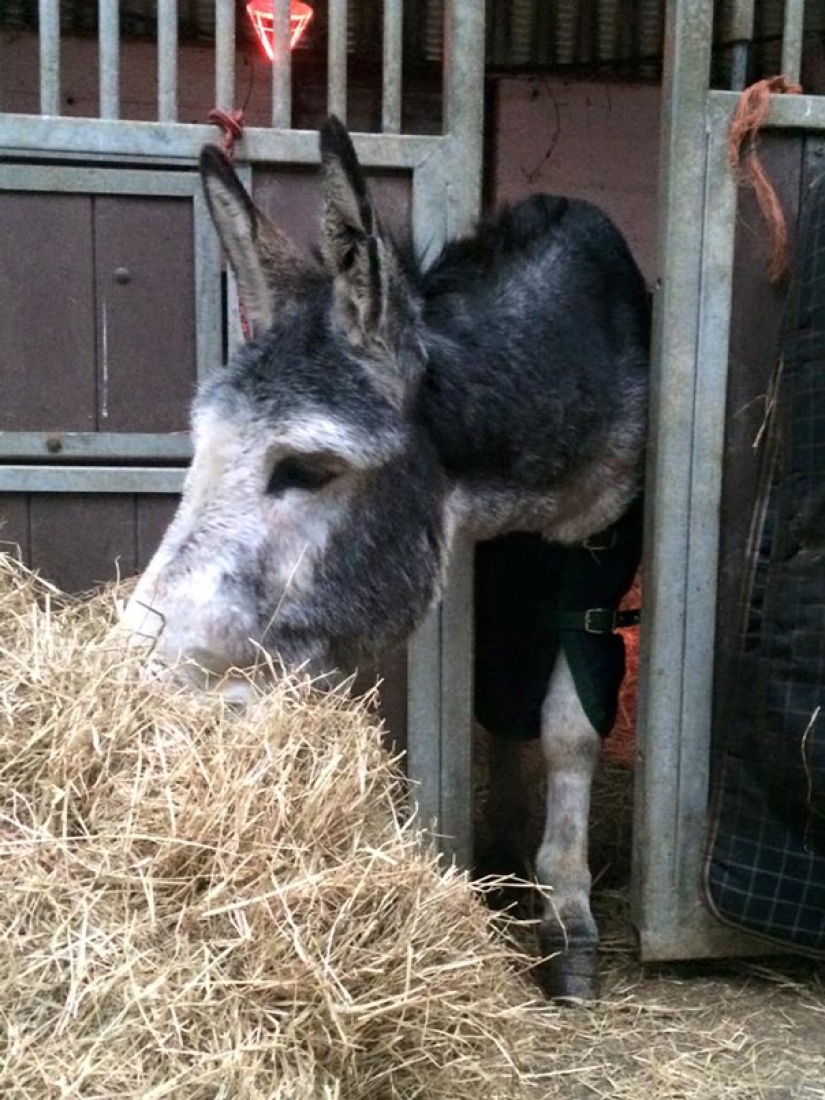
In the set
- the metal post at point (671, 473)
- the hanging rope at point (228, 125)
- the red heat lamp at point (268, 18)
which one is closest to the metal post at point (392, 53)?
the hanging rope at point (228, 125)

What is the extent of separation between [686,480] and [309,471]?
957mm

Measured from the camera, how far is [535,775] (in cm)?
403

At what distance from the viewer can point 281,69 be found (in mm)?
2768

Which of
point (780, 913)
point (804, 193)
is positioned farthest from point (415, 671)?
point (804, 193)

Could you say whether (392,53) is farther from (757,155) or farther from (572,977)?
(572,977)

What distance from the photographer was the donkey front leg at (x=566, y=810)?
2711 mm

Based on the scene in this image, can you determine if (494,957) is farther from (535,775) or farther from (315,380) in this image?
(535,775)

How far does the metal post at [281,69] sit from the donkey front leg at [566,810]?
4.89 feet

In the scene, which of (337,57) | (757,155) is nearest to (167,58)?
(337,57)

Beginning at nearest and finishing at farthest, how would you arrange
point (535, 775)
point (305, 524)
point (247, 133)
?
point (305, 524) → point (247, 133) → point (535, 775)

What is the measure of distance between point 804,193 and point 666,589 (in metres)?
0.99

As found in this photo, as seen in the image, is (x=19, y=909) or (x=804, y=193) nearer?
(x=19, y=909)

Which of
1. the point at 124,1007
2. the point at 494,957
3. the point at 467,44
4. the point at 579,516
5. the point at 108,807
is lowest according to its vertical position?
the point at 494,957

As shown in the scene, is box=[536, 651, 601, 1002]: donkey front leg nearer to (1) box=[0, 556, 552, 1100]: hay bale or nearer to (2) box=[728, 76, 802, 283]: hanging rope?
(1) box=[0, 556, 552, 1100]: hay bale
